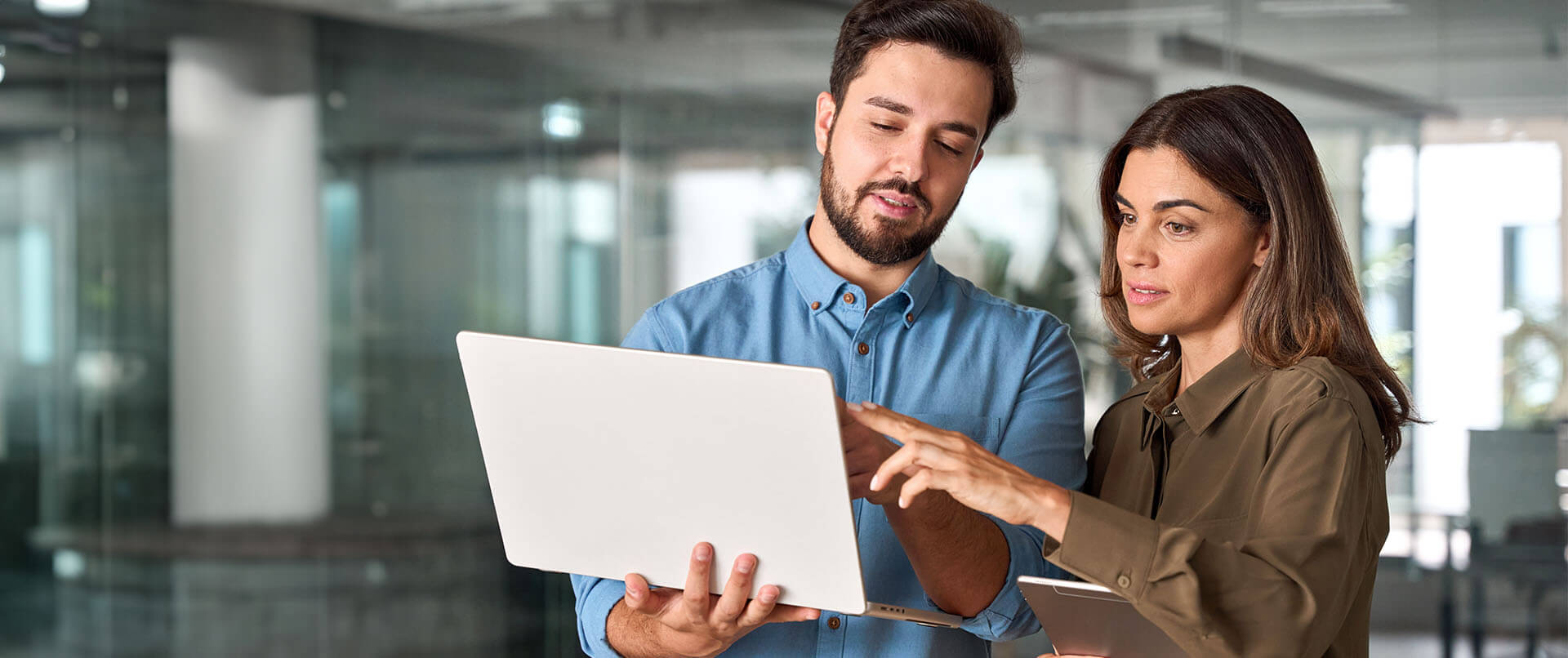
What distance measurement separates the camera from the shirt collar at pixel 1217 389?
1.45 m

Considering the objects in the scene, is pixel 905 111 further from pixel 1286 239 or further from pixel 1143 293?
pixel 1286 239

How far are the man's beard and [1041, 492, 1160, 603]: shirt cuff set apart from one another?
467 millimetres

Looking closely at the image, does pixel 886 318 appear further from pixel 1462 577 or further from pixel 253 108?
pixel 253 108

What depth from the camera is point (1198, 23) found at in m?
4.32

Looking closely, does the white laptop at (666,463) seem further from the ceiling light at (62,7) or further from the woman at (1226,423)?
the ceiling light at (62,7)

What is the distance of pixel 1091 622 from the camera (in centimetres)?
130

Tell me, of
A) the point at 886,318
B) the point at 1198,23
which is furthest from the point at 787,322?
the point at 1198,23

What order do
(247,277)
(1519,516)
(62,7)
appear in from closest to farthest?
1. (1519,516)
2. (62,7)
3. (247,277)

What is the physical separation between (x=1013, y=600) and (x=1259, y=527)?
0.27m

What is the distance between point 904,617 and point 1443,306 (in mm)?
3462

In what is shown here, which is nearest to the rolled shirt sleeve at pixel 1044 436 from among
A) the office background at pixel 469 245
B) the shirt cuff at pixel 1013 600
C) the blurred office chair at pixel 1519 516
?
the shirt cuff at pixel 1013 600

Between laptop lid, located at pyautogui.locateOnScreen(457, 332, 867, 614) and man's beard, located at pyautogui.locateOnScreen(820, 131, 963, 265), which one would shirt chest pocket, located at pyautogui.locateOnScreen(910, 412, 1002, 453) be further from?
laptop lid, located at pyautogui.locateOnScreen(457, 332, 867, 614)

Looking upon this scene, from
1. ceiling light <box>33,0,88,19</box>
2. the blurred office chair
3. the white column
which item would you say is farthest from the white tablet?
ceiling light <box>33,0,88,19</box>

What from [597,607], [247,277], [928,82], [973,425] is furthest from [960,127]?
[247,277]
